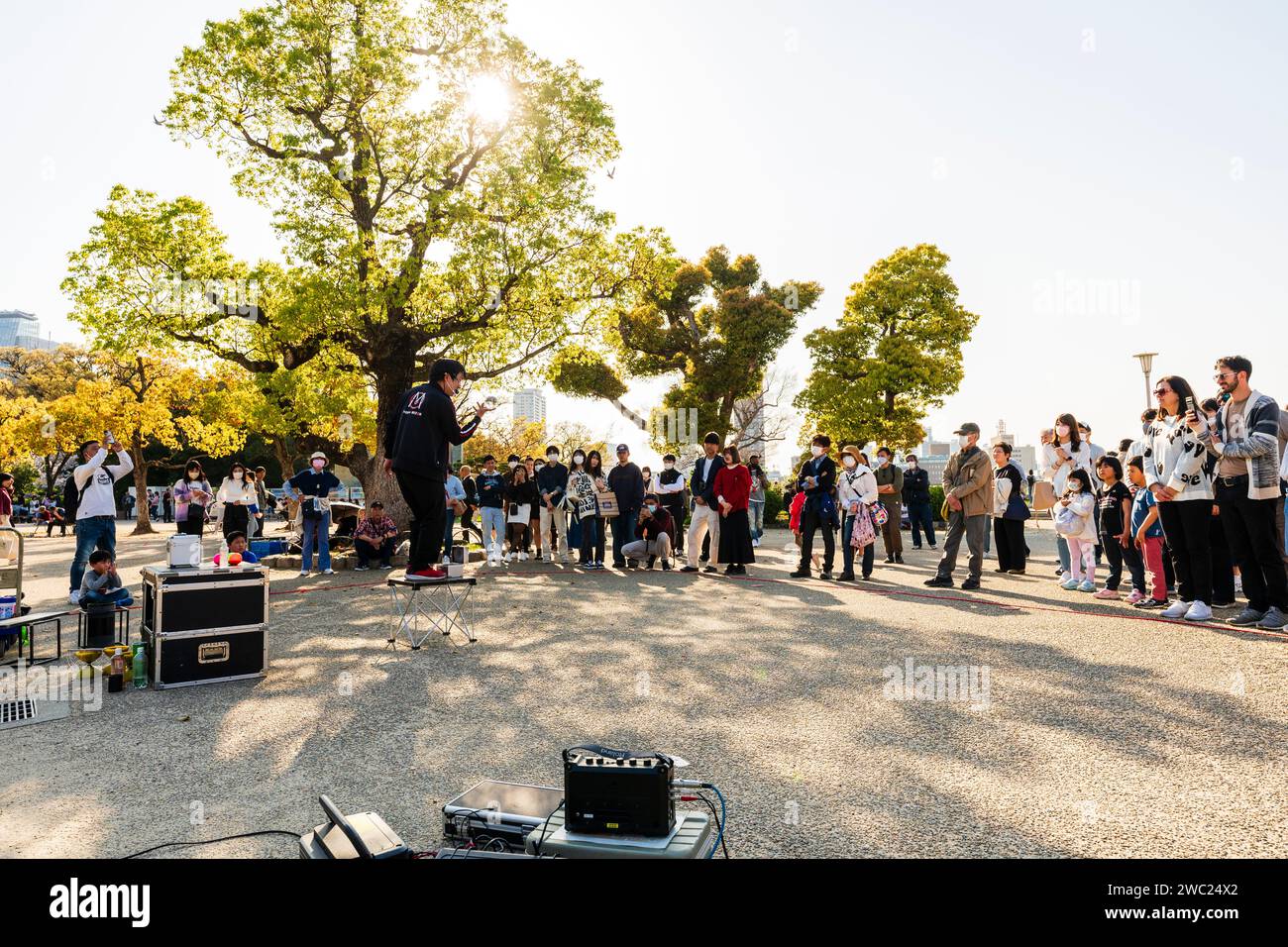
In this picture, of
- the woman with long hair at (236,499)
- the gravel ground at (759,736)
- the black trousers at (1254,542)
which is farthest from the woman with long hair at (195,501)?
the black trousers at (1254,542)

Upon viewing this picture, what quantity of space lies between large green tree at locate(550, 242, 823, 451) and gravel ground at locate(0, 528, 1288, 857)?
2742 centimetres

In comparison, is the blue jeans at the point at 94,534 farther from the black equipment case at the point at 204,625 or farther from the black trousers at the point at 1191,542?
the black trousers at the point at 1191,542

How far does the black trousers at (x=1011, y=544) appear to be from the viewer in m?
12.5

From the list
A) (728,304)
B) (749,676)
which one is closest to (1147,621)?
(749,676)

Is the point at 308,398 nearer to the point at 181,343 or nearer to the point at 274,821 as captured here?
the point at 181,343

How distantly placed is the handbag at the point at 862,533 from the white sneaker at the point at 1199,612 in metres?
4.61

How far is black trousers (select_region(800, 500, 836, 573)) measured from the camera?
11711mm

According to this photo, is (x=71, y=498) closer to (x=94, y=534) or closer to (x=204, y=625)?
(x=94, y=534)

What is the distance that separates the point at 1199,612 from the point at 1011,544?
496cm

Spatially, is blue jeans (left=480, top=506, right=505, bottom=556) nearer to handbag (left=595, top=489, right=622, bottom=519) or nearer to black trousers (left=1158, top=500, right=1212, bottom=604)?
handbag (left=595, top=489, right=622, bottom=519)

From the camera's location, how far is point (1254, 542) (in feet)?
23.1

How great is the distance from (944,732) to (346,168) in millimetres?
16187

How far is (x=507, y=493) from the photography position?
15336 mm

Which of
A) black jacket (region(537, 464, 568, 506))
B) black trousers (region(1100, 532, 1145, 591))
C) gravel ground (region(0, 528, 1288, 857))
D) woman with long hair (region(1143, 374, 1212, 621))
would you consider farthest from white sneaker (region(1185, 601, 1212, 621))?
black jacket (region(537, 464, 568, 506))
